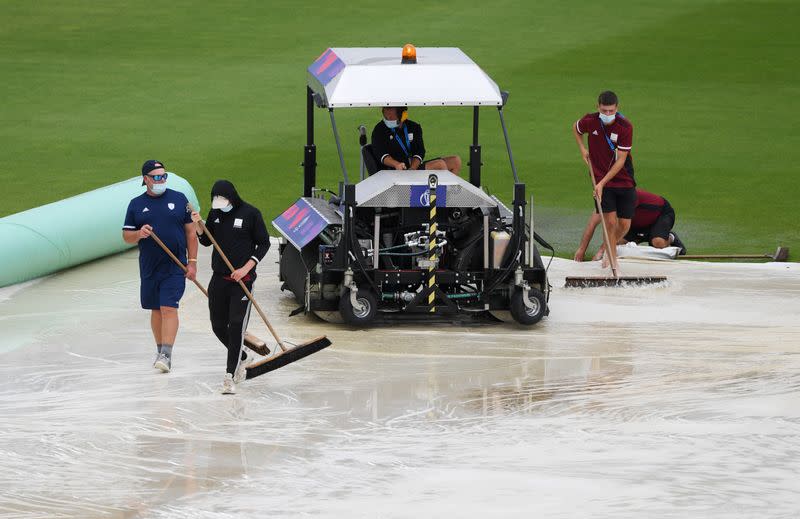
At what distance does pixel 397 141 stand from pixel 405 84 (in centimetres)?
88

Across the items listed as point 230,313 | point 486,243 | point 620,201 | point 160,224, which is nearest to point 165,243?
point 160,224

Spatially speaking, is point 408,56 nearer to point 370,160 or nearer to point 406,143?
point 406,143

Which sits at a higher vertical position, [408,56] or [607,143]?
[408,56]

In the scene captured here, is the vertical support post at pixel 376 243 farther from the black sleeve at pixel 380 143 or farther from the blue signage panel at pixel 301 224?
the black sleeve at pixel 380 143

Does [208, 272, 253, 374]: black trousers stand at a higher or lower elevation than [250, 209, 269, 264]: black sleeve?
lower

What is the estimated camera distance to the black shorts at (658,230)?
1683cm

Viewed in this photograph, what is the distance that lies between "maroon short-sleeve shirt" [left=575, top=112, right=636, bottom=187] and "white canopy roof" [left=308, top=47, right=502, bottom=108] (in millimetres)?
2116

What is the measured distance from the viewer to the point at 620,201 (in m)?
15.9

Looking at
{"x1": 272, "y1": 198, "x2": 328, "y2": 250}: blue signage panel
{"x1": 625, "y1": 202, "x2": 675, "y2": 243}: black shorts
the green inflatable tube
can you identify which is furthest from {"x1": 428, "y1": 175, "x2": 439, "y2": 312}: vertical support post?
{"x1": 625, "y1": 202, "x2": 675, "y2": 243}: black shorts

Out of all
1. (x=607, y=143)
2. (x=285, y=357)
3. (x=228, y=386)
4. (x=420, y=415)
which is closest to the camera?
(x=420, y=415)

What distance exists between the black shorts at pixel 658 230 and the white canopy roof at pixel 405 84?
12.7ft

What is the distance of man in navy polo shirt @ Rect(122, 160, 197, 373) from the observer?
11.7 m

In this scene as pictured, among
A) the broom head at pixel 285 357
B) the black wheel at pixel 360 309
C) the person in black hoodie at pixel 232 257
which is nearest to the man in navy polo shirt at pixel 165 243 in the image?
the person in black hoodie at pixel 232 257

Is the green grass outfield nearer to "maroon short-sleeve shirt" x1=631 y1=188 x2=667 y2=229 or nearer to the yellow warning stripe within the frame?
"maroon short-sleeve shirt" x1=631 y1=188 x2=667 y2=229
